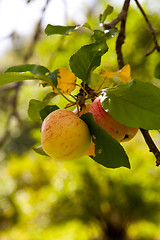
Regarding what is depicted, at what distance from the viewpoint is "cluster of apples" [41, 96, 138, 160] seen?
435 millimetres

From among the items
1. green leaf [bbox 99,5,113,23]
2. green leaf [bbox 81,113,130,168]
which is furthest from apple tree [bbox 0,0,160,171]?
green leaf [bbox 99,5,113,23]

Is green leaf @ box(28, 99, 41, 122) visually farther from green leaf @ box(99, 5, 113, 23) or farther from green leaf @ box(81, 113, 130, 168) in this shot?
green leaf @ box(99, 5, 113, 23)

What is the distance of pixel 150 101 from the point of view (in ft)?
1.32

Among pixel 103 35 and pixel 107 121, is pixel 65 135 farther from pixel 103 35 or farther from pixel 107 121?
pixel 103 35

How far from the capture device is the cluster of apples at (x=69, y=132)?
43 cm

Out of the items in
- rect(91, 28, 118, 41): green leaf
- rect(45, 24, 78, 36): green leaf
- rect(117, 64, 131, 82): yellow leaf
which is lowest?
rect(117, 64, 131, 82): yellow leaf

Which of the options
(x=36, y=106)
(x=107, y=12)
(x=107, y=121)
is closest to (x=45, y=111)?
(x=36, y=106)

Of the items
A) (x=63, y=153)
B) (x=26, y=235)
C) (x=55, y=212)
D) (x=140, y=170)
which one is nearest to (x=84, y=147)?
(x=63, y=153)

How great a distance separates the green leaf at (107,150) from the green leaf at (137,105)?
32 millimetres

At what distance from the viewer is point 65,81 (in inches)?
20.1

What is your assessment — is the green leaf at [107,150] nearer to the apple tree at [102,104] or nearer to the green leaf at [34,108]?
the apple tree at [102,104]

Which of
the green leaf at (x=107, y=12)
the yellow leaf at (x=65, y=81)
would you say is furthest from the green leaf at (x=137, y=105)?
the green leaf at (x=107, y=12)

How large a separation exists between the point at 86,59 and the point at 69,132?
13 centimetres

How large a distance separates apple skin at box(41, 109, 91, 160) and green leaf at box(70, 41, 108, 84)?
0.26ft
